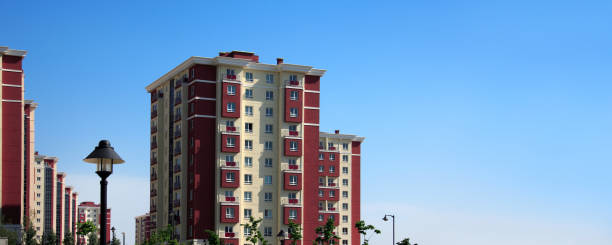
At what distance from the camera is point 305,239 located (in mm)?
102688

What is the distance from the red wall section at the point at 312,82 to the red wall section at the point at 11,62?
3367 centimetres

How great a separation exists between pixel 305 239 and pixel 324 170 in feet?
128

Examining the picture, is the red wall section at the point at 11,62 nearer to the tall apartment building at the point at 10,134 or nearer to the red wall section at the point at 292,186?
the tall apartment building at the point at 10,134

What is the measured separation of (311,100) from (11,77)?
35215mm

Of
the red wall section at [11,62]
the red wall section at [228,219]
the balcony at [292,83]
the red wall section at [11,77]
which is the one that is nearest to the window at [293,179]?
the red wall section at [228,219]

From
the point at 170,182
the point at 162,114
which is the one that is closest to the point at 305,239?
the point at 170,182

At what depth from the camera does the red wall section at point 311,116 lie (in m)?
106

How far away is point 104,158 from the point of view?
1998cm

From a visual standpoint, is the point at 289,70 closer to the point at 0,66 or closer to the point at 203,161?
the point at 203,161

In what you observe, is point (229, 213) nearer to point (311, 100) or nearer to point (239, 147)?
point (239, 147)

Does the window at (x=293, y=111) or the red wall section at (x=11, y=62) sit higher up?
the red wall section at (x=11, y=62)

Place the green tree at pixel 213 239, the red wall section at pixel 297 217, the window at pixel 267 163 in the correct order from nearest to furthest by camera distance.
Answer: the green tree at pixel 213 239 → the red wall section at pixel 297 217 → the window at pixel 267 163

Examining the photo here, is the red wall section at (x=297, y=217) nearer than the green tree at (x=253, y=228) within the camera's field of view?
No

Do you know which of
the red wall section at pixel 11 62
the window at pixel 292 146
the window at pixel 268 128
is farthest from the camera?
the window at pixel 268 128
